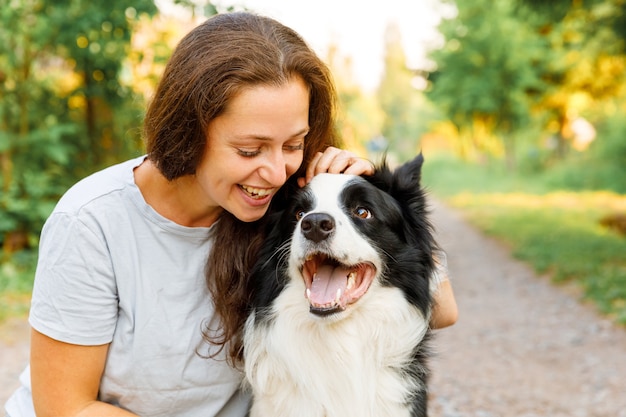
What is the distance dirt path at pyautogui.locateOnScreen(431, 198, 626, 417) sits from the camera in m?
4.41

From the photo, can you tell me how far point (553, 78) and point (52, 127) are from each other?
1512 cm

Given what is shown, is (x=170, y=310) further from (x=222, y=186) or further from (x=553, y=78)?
(x=553, y=78)

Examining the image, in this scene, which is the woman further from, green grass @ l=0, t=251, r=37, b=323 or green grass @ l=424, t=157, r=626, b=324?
green grass @ l=0, t=251, r=37, b=323

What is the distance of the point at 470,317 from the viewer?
21.9ft

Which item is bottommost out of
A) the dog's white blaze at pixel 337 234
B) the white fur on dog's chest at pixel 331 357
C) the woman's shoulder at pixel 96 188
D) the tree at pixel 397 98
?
the tree at pixel 397 98

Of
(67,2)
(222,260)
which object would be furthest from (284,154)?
(67,2)

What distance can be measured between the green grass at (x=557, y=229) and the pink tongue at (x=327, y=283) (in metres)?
0.49

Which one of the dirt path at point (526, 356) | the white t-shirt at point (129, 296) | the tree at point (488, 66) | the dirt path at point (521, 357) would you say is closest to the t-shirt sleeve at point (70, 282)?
the white t-shirt at point (129, 296)

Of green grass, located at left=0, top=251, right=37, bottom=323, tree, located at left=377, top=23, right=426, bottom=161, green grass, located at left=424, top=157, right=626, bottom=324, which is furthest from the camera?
tree, located at left=377, top=23, right=426, bottom=161

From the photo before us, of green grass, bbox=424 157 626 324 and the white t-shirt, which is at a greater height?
the white t-shirt

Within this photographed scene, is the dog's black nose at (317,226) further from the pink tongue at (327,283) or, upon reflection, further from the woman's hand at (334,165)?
the woman's hand at (334,165)

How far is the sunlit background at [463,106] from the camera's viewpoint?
6.23 metres

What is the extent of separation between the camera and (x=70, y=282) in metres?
1.98

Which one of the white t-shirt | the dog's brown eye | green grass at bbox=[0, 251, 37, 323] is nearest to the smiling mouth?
the white t-shirt
